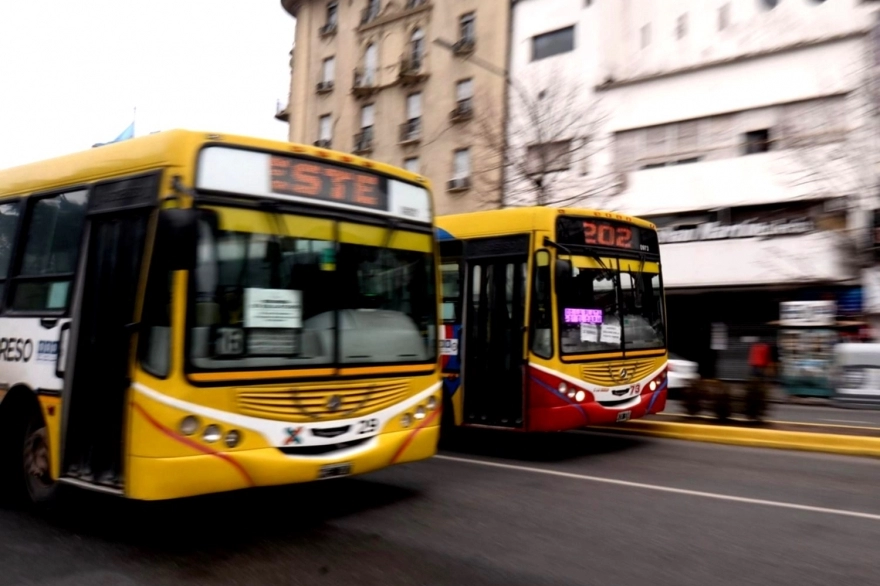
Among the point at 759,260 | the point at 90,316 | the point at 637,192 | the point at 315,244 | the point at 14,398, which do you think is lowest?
the point at 14,398

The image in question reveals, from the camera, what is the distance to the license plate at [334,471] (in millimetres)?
6039

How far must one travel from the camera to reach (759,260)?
74.8 feet

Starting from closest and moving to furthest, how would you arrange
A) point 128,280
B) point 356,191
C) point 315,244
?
point 128,280 → point 315,244 → point 356,191

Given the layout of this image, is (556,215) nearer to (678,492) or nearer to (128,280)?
(678,492)

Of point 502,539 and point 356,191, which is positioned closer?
point 502,539

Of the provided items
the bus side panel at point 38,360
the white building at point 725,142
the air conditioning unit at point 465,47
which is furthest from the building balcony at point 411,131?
the bus side panel at point 38,360

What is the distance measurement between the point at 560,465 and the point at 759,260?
15878mm

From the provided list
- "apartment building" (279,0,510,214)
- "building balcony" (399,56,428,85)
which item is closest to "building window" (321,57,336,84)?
"apartment building" (279,0,510,214)

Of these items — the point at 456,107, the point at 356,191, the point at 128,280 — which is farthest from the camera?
the point at 456,107

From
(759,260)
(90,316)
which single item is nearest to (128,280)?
(90,316)

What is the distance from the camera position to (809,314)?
18.7 m

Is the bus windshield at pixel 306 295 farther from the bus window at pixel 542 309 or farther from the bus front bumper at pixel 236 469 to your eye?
the bus window at pixel 542 309

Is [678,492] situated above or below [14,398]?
below

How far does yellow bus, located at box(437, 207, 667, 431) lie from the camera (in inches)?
361
